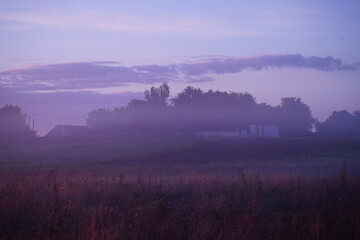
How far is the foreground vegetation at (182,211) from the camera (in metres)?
8.23

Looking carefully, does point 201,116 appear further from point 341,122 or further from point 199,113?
point 341,122

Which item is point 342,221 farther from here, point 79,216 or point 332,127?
point 332,127

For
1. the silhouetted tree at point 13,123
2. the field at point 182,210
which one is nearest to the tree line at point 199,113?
the silhouetted tree at point 13,123

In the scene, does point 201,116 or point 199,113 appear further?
point 199,113

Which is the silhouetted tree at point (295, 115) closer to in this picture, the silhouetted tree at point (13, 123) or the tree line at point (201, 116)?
the tree line at point (201, 116)

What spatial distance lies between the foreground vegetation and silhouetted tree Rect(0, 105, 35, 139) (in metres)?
101

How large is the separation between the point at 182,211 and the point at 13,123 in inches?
4616

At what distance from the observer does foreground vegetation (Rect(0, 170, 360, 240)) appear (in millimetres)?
8234

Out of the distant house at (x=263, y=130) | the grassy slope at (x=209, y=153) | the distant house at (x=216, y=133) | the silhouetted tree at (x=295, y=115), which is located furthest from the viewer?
the silhouetted tree at (x=295, y=115)

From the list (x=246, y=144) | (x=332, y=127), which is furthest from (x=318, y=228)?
(x=332, y=127)

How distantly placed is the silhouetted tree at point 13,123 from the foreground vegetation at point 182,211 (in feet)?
332

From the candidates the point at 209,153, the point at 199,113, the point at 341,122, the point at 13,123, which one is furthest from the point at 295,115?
the point at 209,153

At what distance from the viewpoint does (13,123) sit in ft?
390

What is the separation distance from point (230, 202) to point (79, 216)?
12.5 feet
